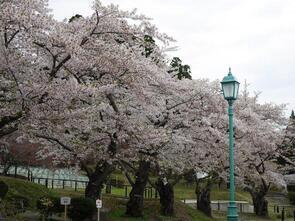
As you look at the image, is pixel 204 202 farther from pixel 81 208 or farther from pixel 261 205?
pixel 81 208

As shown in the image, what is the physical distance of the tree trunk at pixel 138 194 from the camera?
68.9ft

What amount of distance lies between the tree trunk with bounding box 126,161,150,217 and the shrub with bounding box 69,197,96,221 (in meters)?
4.47

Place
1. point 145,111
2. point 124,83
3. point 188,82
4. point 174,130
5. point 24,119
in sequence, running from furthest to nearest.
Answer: point 188,82, point 174,130, point 145,111, point 124,83, point 24,119

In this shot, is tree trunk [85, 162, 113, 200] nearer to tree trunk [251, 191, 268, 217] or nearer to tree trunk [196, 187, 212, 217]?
tree trunk [196, 187, 212, 217]

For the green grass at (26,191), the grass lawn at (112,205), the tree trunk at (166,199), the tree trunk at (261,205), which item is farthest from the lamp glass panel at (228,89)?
the tree trunk at (261,205)

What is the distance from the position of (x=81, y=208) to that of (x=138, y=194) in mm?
5380

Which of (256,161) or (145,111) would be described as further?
(256,161)

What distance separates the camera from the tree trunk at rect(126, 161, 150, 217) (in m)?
21.0

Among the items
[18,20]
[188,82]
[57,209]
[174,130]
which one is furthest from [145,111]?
[18,20]

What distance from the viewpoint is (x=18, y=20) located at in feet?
36.5

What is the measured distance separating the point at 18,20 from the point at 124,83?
153 inches

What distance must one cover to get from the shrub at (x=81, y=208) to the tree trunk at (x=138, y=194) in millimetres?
4475

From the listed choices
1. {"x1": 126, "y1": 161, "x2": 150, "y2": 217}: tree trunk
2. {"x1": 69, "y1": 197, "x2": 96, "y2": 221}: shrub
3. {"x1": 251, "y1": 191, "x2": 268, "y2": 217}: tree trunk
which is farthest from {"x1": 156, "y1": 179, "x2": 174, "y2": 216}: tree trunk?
{"x1": 251, "y1": 191, "x2": 268, "y2": 217}: tree trunk

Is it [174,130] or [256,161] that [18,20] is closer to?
[174,130]
